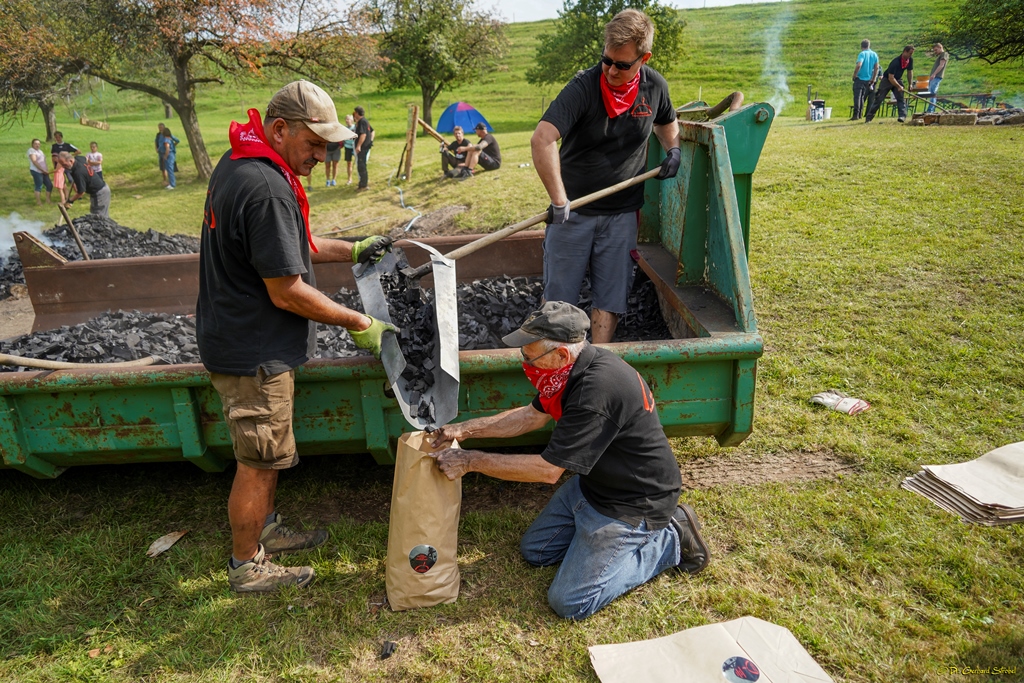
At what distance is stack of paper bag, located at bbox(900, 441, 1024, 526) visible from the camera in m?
3.19

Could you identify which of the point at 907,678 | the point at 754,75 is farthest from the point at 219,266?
the point at 754,75

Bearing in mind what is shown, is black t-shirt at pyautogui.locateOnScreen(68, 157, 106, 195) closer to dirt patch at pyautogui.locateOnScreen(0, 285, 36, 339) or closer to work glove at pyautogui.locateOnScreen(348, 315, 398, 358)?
dirt patch at pyautogui.locateOnScreen(0, 285, 36, 339)

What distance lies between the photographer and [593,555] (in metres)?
2.97

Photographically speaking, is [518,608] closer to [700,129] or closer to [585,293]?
[585,293]

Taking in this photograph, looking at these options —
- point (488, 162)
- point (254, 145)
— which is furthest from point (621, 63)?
point (488, 162)

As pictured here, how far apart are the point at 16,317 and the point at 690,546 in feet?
18.9

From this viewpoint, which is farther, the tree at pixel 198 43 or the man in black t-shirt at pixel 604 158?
the tree at pixel 198 43

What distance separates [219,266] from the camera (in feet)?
9.23

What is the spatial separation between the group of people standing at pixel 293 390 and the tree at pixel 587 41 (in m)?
30.3


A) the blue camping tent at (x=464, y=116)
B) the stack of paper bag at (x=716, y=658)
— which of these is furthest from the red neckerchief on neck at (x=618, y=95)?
the blue camping tent at (x=464, y=116)

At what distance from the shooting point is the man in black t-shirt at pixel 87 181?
43.7 feet

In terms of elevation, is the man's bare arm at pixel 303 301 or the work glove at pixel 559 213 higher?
the work glove at pixel 559 213

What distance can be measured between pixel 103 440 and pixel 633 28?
10.4 ft

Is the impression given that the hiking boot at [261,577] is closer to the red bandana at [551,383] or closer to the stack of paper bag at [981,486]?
the red bandana at [551,383]
